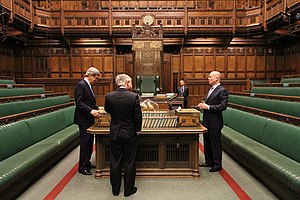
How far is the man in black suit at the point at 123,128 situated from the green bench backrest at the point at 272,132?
1961 millimetres

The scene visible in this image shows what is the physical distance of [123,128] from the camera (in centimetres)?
296

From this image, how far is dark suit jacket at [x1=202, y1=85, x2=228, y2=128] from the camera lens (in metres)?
3.67

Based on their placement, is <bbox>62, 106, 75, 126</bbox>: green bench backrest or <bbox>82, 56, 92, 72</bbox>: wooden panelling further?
<bbox>82, 56, 92, 72</bbox>: wooden panelling

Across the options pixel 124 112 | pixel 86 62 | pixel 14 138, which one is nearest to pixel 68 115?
pixel 14 138

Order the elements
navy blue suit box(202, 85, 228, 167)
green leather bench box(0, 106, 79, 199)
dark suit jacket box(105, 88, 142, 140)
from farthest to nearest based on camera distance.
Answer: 1. navy blue suit box(202, 85, 228, 167)
2. dark suit jacket box(105, 88, 142, 140)
3. green leather bench box(0, 106, 79, 199)

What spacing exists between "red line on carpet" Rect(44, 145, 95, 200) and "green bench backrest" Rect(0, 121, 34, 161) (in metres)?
0.78

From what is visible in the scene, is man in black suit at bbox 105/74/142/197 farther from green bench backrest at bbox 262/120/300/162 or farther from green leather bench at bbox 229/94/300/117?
green leather bench at bbox 229/94/300/117

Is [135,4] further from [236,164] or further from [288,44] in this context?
[236,164]

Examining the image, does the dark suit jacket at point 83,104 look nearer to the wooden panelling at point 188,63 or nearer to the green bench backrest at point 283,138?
the green bench backrest at point 283,138

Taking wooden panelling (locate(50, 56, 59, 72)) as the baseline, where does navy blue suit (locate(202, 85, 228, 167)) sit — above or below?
below

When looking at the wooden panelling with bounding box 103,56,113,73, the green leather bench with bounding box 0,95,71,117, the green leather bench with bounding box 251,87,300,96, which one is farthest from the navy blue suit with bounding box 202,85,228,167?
the wooden panelling with bounding box 103,56,113,73

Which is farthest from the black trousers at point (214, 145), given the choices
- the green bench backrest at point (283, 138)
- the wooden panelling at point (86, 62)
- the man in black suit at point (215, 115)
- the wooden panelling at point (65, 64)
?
the wooden panelling at point (65, 64)

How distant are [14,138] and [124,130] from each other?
176cm

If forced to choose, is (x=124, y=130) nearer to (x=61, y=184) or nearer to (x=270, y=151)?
(x=61, y=184)
